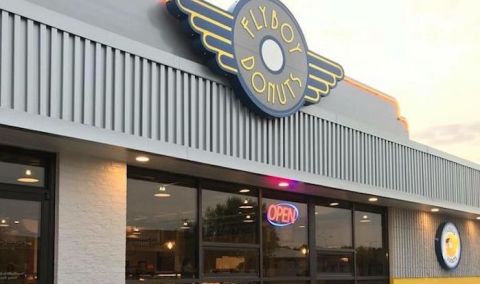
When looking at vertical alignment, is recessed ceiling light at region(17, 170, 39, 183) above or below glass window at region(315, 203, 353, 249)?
above

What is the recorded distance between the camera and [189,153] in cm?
999

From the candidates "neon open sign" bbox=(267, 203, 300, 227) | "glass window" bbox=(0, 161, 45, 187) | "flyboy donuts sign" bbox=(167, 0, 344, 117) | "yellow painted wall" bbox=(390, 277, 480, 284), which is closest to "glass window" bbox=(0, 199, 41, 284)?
"glass window" bbox=(0, 161, 45, 187)

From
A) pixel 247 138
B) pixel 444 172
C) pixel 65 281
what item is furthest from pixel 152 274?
pixel 444 172

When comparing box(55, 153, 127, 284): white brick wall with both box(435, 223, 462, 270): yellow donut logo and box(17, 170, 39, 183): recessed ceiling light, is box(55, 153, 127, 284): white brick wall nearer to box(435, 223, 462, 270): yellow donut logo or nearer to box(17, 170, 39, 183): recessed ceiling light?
box(17, 170, 39, 183): recessed ceiling light

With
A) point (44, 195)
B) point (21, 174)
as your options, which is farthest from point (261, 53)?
point (21, 174)

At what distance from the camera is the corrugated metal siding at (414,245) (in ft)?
55.2

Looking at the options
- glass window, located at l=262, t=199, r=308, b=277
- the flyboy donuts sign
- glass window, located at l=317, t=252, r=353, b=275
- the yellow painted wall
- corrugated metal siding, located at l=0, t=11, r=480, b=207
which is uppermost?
the flyboy donuts sign

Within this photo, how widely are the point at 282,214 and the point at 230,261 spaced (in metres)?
1.92

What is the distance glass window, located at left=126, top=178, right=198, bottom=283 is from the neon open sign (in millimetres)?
2162

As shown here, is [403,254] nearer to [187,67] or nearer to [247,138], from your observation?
[247,138]

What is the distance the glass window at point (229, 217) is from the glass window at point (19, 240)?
353cm

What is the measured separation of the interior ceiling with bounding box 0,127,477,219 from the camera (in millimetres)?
8422

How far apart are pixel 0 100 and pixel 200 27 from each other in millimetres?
3774

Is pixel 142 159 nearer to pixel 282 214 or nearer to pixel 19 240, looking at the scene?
pixel 19 240
